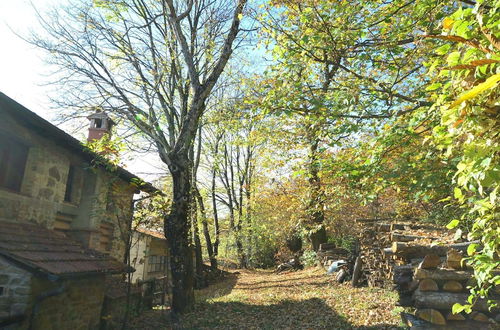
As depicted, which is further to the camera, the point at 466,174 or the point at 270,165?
the point at 270,165

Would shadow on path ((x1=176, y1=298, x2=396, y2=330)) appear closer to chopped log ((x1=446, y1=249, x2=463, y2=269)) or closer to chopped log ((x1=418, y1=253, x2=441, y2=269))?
chopped log ((x1=418, y1=253, x2=441, y2=269))

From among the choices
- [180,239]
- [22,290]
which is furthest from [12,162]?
[180,239]

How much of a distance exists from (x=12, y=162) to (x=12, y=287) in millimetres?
3188

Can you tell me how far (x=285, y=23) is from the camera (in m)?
6.69

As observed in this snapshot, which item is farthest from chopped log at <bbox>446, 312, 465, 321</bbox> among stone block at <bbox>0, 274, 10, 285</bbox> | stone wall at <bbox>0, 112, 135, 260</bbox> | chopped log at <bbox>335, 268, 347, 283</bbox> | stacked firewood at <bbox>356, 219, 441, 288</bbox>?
stone block at <bbox>0, 274, 10, 285</bbox>

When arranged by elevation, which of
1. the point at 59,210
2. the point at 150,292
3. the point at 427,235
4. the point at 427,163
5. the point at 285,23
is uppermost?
the point at 285,23

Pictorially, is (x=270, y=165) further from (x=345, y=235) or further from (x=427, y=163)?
(x=427, y=163)

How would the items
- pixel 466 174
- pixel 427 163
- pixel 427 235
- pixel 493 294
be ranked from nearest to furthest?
pixel 466 174 < pixel 493 294 < pixel 427 163 < pixel 427 235

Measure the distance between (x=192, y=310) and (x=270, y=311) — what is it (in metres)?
2.21

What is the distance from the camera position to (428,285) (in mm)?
5449

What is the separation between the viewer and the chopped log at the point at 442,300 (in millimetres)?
5070

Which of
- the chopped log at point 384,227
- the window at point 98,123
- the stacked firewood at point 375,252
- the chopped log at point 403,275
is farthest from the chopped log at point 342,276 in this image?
the window at point 98,123

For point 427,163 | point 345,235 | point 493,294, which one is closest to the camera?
point 493,294

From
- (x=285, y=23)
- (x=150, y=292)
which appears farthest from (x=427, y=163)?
(x=150, y=292)
